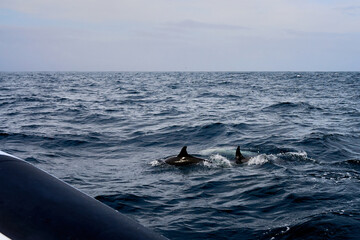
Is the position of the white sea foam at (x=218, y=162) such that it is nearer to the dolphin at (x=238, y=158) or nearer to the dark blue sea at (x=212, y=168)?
the dark blue sea at (x=212, y=168)

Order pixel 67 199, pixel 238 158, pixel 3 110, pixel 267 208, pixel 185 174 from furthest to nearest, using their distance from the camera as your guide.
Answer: pixel 3 110
pixel 238 158
pixel 185 174
pixel 267 208
pixel 67 199

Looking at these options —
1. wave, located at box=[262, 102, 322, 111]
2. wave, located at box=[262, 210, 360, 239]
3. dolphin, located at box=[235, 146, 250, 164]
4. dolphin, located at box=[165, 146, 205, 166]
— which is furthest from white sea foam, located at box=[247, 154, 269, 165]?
wave, located at box=[262, 102, 322, 111]

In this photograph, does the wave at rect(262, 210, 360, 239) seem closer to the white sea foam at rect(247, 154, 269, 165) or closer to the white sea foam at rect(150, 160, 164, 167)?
the white sea foam at rect(247, 154, 269, 165)

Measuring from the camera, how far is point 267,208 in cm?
851

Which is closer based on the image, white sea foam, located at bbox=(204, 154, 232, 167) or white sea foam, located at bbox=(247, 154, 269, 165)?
white sea foam, located at bbox=(204, 154, 232, 167)

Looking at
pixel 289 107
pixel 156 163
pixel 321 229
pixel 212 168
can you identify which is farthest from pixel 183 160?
pixel 289 107

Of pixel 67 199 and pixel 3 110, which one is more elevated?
pixel 67 199

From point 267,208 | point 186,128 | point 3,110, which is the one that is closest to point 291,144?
point 186,128

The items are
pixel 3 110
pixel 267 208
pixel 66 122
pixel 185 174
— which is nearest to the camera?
pixel 267 208

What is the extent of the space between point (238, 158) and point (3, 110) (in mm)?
21300

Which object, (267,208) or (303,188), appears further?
(303,188)

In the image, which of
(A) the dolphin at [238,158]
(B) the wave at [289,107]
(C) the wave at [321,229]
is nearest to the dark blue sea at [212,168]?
(C) the wave at [321,229]

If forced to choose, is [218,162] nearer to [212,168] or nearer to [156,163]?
[212,168]

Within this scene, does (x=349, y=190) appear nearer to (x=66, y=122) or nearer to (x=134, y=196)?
(x=134, y=196)
